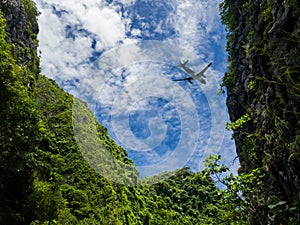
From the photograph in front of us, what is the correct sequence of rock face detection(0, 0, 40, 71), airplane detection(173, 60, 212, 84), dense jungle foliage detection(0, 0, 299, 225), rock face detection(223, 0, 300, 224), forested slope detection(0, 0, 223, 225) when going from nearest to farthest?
rock face detection(223, 0, 300, 224), airplane detection(173, 60, 212, 84), dense jungle foliage detection(0, 0, 299, 225), forested slope detection(0, 0, 223, 225), rock face detection(0, 0, 40, 71)

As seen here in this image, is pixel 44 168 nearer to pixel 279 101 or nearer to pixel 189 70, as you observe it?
pixel 189 70

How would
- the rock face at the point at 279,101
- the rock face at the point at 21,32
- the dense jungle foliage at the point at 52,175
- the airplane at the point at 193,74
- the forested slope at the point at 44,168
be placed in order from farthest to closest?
the rock face at the point at 21,32
the forested slope at the point at 44,168
the dense jungle foliage at the point at 52,175
the airplane at the point at 193,74
the rock face at the point at 279,101

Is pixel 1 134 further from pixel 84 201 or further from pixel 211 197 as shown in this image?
pixel 211 197

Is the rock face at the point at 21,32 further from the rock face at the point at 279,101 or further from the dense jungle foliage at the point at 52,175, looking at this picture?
Result: the rock face at the point at 279,101

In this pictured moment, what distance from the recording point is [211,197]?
177ft

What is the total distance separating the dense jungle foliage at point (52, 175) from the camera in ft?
20.2

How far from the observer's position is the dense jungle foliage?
242 inches

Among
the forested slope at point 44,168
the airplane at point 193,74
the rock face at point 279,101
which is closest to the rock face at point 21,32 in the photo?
the forested slope at point 44,168

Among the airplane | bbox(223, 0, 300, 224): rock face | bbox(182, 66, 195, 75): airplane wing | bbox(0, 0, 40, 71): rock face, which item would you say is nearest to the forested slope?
bbox(0, 0, 40, 71): rock face

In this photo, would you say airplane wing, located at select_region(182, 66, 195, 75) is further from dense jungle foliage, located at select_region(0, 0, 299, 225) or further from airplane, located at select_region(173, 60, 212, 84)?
dense jungle foliage, located at select_region(0, 0, 299, 225)

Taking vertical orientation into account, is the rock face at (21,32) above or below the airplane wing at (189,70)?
above

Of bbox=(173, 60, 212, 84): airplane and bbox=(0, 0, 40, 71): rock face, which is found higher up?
bbox=(0, 0, 40, 71): rock face

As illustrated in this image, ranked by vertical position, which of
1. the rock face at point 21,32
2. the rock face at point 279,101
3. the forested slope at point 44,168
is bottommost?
the rock face at point 279,101

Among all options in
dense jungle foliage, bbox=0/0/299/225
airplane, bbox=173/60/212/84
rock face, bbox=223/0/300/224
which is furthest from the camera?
dense jungle foliage, bbox=0/0/299/225
